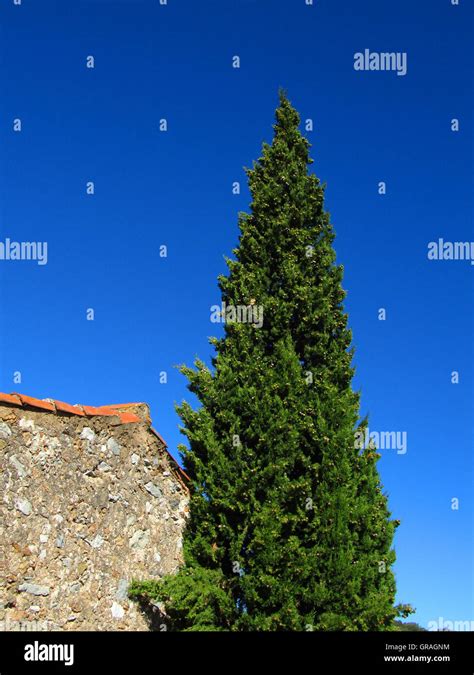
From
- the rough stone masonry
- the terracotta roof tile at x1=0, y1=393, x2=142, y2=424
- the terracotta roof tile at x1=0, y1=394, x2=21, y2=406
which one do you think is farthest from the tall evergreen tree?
the terracotta roof tile at x1=0, y1=394, x2=21, y2=406

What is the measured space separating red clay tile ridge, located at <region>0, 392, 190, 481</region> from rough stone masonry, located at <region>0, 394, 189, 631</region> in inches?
0.8

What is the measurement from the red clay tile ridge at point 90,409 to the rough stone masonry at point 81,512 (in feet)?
0.06

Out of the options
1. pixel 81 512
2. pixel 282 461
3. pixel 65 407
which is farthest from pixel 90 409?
pixel 282 461

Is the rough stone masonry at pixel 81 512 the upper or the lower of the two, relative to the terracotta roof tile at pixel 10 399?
lower

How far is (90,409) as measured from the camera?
10711 mm

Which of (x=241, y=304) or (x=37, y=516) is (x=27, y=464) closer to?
(x=37, y=516)

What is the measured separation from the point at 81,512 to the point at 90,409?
63.5 inches

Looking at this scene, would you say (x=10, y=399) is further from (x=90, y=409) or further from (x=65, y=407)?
(x=90, y=409)

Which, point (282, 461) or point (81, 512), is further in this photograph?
point (282, 461)

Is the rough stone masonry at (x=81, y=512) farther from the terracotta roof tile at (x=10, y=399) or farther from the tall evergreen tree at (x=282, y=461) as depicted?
the tall evergreen tree at (x=282, y=461)

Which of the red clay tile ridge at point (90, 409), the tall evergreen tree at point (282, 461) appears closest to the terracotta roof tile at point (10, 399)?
the red clay tile ridge at point (90, 409)

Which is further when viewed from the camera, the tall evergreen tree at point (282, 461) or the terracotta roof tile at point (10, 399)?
the tall evergreen tree at point (282, 461)

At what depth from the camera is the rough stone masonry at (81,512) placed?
9.12m

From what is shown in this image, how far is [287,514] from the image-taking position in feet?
35.4
